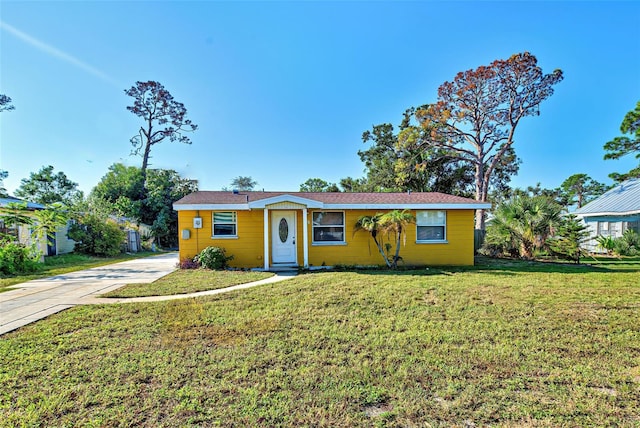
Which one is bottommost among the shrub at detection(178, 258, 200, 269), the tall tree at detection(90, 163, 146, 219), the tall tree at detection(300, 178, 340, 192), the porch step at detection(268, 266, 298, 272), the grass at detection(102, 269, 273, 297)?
the porch step at detection(268, 266, 298, 272)

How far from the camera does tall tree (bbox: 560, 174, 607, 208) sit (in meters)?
45.0

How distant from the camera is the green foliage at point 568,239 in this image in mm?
12123

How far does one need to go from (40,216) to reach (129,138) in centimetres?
2458

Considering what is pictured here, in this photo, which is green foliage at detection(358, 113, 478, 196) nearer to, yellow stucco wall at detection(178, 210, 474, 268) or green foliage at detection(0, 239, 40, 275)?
yellow stucco wall at detection(178, 210, 474, 268)

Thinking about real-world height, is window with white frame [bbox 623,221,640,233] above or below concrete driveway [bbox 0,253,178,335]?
above

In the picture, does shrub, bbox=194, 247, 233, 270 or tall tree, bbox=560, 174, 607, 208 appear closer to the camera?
shrub, bbox=194, 247, 233, 270

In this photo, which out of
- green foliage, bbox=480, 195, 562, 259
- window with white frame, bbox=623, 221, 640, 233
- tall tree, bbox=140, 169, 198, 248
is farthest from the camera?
tall tree, bbox=140, 169, 198, 248

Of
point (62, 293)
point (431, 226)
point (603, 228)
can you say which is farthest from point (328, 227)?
point (603, 228)

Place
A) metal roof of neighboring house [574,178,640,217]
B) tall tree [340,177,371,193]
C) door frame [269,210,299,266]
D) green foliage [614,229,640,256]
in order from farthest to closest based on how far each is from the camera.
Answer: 1. tall tree [340,177,371,193]
2. metal roof of neighboring house [574,178,640,217]
3. green foliage [614,229,640,256]
4. door frame [269,210,299,266]

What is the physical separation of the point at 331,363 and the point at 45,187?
37.2m

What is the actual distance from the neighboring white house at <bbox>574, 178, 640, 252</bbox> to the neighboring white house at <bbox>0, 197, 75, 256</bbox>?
26213 millimetres

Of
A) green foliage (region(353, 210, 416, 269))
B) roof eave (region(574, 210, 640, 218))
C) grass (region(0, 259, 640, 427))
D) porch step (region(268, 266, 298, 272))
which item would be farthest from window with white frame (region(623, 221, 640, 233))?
porch step (region(268, 266, 298, 272))

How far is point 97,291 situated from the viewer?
7.16m

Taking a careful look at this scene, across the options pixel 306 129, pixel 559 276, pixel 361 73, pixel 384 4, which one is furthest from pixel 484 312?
pixel 306 129
